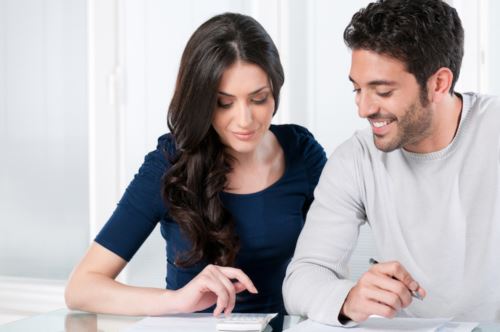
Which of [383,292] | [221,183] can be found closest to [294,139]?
[221,183]

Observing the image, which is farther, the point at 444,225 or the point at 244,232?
the point at 244,232

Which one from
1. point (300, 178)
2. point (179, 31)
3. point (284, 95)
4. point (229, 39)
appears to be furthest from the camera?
point (179, 31)

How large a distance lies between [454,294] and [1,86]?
2.71 metres

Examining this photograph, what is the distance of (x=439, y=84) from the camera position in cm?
195

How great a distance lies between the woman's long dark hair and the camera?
79.1 inches

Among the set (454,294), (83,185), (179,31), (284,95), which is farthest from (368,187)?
(83,185)

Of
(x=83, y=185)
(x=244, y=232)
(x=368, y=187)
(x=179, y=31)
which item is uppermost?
(x=179, y=31)

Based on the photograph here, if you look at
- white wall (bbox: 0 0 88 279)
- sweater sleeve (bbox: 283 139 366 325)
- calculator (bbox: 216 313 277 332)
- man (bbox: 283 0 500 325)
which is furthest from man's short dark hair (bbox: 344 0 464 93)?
white wall (bbox: 0 0 88 279)

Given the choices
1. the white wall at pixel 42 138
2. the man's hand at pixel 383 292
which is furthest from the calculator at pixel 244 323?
the white wall at pixel 42 138

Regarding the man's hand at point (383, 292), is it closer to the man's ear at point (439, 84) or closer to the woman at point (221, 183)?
the woman at point (221, 183)

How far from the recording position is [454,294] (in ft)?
6.21

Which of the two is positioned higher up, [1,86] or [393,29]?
[393,29]

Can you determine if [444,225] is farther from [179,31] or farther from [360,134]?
[179,31]

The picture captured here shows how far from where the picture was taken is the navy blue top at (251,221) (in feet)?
6.82
